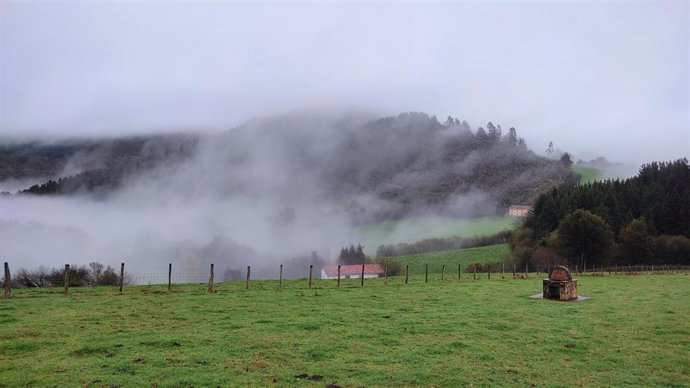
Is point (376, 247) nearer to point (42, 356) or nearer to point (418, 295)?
point (418, 295)

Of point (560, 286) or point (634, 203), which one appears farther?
point (634, 203)

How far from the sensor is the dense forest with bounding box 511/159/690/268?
9081cm

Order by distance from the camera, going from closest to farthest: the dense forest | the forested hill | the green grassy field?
the green grassy field
the dense forest
the forested hill

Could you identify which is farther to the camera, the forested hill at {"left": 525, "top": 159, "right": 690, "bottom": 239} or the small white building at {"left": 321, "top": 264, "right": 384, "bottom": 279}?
the small white building at {"left": 321, "top": 264, "right": 384, "bottom": 279}

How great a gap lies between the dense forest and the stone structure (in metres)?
62.0

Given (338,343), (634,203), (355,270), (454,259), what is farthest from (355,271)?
(338,343)

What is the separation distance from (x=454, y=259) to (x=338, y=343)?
11888cm

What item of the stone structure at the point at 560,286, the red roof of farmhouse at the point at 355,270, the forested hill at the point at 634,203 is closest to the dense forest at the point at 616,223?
the forested hill at the point at 634,203

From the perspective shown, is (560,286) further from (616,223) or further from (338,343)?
(616,223)

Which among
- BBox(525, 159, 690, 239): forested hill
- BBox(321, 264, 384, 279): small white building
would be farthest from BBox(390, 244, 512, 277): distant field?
BBox(525, 159, 690, 239): forested hill

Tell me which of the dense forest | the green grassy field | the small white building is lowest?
the small white building

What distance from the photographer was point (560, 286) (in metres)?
32.8

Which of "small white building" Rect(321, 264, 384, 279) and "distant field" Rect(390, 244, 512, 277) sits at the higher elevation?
"distant field" Rect(390, 244, 512, 277)

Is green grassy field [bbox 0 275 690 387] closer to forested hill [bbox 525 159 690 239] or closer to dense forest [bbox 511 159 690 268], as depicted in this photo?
dense forest [bbox 511 159 690 268]
